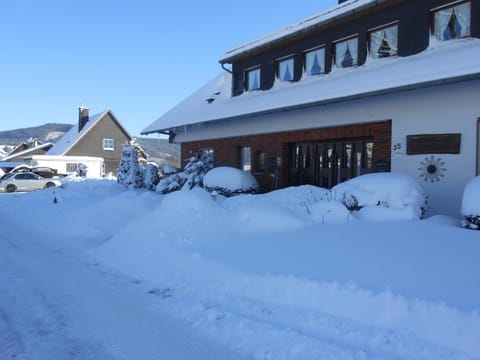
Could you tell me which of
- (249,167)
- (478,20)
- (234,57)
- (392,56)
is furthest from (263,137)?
(478,20)

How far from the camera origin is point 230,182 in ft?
37.1

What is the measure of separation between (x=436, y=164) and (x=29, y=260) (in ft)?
28.0

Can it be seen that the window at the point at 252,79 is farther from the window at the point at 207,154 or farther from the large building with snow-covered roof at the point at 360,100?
the window at the point at 207,154

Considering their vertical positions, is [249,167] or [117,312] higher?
[249,167]

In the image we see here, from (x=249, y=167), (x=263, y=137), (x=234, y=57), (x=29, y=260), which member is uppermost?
(x=234, y=57)

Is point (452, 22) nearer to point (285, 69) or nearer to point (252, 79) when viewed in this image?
point (285, 69)

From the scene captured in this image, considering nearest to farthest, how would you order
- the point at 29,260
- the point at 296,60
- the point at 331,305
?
the point at 331,305 → the point at 29,260 → the point at 296,60

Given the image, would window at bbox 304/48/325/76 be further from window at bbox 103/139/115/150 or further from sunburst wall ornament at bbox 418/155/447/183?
window at bbox 103/139/115/150

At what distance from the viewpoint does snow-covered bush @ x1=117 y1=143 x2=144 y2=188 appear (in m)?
17.0

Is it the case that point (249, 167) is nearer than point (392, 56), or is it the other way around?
point (392, 56)

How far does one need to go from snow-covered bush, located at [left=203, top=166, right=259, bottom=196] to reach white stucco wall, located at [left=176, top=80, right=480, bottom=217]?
2.81 m

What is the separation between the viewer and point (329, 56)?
11.3 metres

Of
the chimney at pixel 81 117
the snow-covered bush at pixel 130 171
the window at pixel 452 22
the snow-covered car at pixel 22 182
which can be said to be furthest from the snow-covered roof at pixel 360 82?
the chimney at pixel 81 117

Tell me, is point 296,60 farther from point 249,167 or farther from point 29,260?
point 29,260
